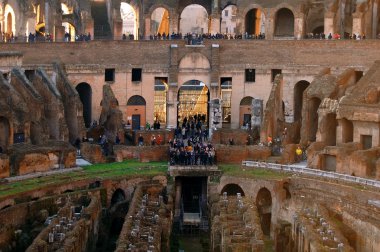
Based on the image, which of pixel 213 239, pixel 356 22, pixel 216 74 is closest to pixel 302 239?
pixel 213 239

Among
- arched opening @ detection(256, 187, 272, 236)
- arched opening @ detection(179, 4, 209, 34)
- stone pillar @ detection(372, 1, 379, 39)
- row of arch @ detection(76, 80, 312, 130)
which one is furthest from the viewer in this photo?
arched opening @ detection(179, 4, 209, 34)

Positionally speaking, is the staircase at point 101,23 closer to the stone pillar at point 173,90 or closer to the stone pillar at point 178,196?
the stone pillar at point 173,90

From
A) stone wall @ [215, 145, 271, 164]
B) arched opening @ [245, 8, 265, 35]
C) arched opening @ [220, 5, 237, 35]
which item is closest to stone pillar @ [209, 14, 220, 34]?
arched opening @ [245, 8, 265, 35]

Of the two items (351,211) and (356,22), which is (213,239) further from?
(356,22)

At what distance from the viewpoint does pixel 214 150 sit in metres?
49.2

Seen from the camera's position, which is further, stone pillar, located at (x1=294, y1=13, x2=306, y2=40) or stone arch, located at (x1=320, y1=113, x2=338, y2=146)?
stone pillar, located at (x1=294, y1=13, x2=306, y2=40)

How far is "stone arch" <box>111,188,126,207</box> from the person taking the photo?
45.7m

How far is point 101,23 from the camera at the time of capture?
208ft

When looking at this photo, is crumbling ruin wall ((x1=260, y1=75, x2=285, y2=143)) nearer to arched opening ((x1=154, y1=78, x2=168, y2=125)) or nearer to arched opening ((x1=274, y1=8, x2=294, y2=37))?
arched opening ((x1=154, y1=78, x2=168, y2=125))

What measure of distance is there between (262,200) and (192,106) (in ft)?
53.8

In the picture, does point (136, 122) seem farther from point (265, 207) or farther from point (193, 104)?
point (265, 207)

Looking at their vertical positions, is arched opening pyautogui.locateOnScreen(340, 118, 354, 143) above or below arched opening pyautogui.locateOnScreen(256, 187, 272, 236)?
above

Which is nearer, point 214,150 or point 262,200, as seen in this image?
point 262,200

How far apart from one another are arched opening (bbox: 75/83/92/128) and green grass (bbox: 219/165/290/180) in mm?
11948
